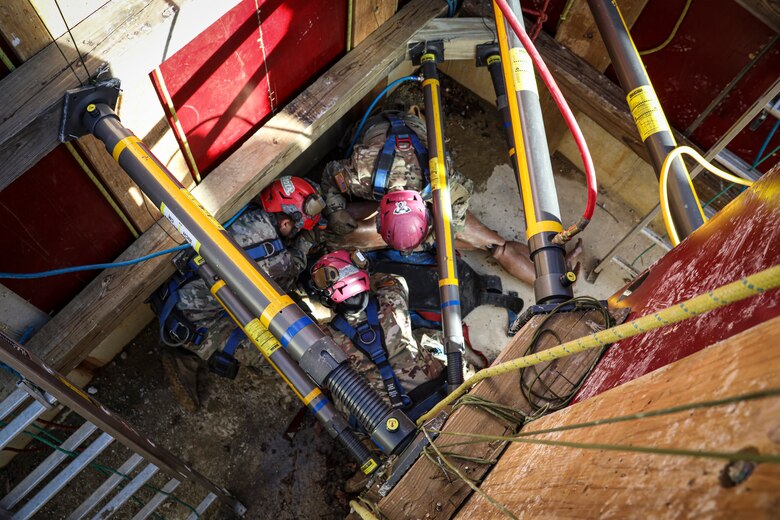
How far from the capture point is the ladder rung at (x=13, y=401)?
6.68 ft

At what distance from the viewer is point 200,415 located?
4488 mm

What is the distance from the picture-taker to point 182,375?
14.5 feet

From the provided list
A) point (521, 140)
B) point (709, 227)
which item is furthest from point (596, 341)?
point (521, 140)

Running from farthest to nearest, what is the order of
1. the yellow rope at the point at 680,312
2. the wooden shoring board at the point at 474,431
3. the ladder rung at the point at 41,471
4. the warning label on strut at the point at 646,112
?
the warning label on strut at the point at 646,112, the ladder rung at the point at 41,471, the wooden shoring board at the point at 474,431, the yellow rope at the point at 680,312

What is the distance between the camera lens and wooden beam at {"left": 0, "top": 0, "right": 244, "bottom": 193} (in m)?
2.53

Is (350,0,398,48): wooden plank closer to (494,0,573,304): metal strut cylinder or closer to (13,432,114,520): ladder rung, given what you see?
(494,0,573,304): metal strut cylinder

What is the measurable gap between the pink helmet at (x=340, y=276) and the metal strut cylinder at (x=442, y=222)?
61 cm

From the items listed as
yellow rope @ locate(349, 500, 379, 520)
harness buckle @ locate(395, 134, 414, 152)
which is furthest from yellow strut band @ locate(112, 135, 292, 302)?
harness buckle @ locate(395, 134, 414, 152)

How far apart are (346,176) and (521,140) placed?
99.3 inches

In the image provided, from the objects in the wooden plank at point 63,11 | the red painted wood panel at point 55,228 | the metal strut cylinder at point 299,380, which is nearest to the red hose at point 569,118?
the metal strut cylinder at point 299,380

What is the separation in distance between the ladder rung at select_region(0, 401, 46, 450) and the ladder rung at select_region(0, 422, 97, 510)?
0.84 ft

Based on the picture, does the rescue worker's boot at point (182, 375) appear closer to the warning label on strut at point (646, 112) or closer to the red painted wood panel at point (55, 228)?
the red painted wood panel at point (55, 228)

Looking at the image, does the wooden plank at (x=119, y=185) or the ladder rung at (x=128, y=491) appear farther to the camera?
the wooden plank at (x=119, y=185)

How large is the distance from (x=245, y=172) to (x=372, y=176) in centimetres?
114
